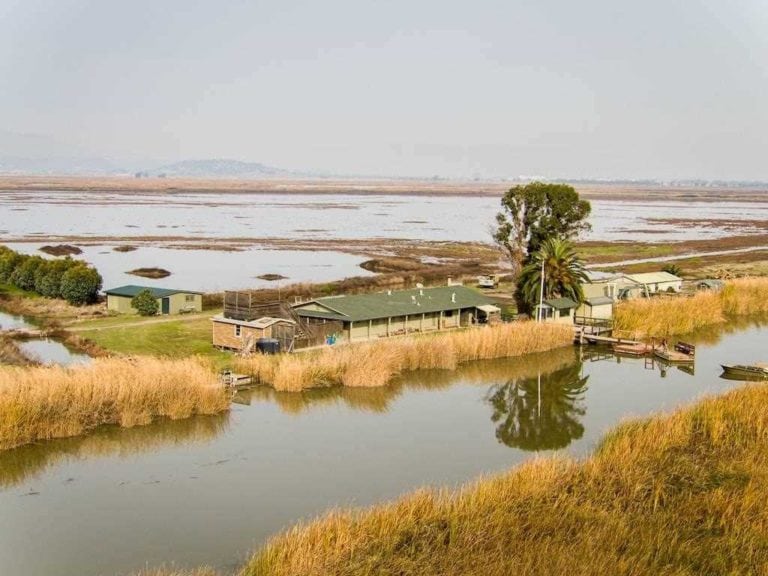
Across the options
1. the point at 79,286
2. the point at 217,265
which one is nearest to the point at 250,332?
the point at 79,286

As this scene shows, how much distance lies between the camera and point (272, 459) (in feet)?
84.3

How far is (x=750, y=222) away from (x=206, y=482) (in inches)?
5131

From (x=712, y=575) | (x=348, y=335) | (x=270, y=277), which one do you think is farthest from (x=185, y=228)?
(x=712, y=575)

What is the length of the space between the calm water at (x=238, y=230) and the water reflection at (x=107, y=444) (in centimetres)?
3042

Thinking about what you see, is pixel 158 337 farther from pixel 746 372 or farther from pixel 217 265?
pixel 217 265

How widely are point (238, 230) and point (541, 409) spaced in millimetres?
78530

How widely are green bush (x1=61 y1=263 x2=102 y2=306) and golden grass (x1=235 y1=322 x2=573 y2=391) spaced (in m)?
18.2

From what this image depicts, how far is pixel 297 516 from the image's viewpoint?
2122 cm

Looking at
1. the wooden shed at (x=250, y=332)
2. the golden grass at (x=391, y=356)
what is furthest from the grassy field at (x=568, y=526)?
the wooden shed at (x=250, y=332)

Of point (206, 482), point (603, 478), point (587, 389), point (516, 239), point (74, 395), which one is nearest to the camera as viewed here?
point (603, 478)

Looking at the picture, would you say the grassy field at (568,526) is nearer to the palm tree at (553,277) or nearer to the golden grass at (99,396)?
the golden grass at (99,396)

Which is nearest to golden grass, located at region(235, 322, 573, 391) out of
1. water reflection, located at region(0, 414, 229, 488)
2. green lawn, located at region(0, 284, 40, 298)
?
water reflection, located at region(0, 414, 229, 488)

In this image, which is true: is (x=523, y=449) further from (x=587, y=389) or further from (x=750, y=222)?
(x=750, y=222)

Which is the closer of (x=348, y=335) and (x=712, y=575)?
(x=712, y=575)
